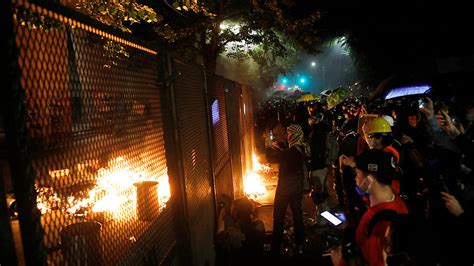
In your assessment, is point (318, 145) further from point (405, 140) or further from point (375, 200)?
point (375, 200)

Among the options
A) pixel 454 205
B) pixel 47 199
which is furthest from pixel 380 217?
pixel 47 199

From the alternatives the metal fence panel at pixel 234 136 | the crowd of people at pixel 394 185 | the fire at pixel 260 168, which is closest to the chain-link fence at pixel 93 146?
the crowd of people at pixel 394 185

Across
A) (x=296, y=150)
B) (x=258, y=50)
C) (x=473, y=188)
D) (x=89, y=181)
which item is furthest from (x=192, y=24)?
(x=89, y=181)

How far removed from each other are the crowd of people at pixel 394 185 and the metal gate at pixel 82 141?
1.93m

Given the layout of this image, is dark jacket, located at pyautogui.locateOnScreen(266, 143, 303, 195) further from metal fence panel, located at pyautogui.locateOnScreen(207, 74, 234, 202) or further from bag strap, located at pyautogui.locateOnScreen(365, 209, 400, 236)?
bag strap, located at pyautogui.locateOnScreen(365, 209, 400, 236)

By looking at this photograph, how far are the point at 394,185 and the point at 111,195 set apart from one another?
344 cm

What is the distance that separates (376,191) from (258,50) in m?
18.8

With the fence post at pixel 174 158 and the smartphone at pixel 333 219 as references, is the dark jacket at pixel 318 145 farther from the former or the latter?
the fence post at pixel 174 158

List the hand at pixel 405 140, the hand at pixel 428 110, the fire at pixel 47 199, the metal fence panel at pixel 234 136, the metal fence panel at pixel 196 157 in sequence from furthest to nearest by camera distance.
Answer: the metal fence panel at pixel 234 136 → the hand at pixel 405 140 → the hand at pixel 428 110 → the metal fence panel at pixel 196 157 → the fire at pixel 47 199

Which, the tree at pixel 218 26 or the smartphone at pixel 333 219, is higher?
the tree at pixel 218 26

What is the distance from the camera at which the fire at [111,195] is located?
2.11 meters

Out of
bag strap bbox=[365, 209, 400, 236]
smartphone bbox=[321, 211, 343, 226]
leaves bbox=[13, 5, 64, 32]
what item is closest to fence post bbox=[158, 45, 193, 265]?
leaves bbox=[13, 5, 64, 32]

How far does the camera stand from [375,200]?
10.2ft

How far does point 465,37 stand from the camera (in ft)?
68.4
